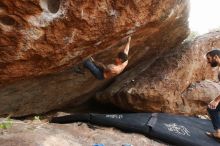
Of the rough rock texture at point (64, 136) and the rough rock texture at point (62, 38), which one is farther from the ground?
the rough rock texture at point (62, 38)

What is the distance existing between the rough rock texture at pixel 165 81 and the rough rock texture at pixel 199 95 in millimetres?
45

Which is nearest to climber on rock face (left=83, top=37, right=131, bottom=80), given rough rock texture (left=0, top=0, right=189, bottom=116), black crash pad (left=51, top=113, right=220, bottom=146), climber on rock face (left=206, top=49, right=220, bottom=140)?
rough rock texture (left=0, top=0, right=189, bottom=116)

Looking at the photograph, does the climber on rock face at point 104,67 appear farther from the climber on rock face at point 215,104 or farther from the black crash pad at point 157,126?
the climber on rock face at point 215,104

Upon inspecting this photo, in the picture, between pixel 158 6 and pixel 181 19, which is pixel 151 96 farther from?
pixel 158 6

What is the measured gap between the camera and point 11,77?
5.78 meters

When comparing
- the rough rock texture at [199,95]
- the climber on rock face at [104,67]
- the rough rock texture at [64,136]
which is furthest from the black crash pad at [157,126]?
the rough rock texture at [199,95]

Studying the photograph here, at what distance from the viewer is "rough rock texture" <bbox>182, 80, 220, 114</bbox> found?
8.28 m

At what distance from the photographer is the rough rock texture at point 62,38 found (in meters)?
4.95

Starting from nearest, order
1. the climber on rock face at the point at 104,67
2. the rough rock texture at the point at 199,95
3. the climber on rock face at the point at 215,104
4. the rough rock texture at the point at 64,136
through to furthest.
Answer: the rough rock texture at the point at 64,136 → the climber on rock face at the point at 215,104 → the climber on rock face at the point at 104,67 → the rough rock texture at the point at 199,95

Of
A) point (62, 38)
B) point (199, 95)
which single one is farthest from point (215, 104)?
point (62, 38)

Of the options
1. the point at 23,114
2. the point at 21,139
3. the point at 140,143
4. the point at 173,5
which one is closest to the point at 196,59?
the point at 173,5

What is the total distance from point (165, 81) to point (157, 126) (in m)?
1.82

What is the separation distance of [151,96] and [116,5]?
305 centimetres

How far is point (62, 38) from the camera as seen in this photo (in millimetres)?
5473
